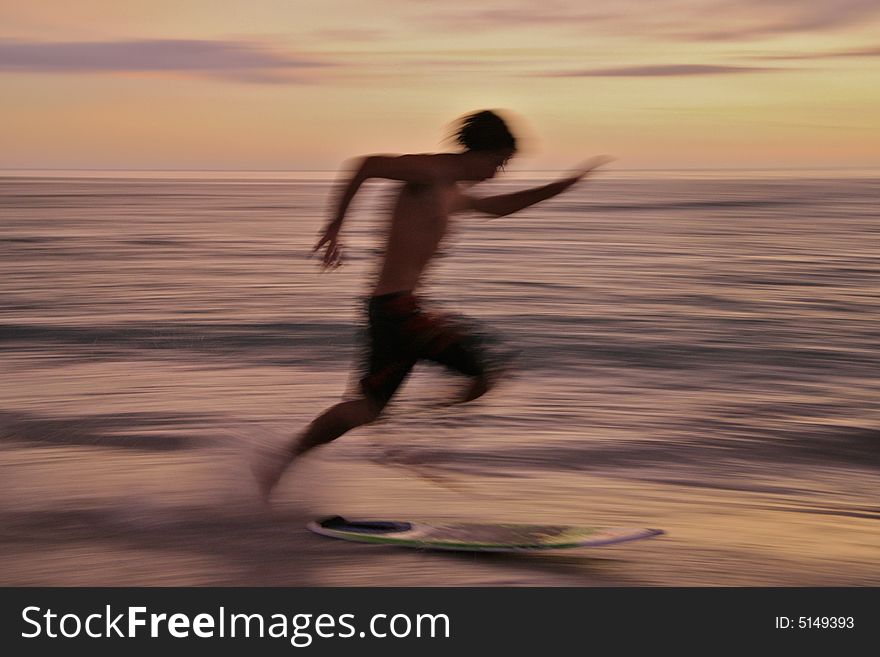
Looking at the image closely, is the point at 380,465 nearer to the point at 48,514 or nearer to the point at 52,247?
the point at 48,514

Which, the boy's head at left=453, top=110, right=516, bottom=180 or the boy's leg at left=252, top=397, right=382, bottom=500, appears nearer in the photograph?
the boy's head at left=453, top=110, right=516, bottom=180

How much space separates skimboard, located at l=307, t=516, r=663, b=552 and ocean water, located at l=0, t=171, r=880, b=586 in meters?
0.07

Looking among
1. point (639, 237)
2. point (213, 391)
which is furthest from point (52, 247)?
point (213, 391)

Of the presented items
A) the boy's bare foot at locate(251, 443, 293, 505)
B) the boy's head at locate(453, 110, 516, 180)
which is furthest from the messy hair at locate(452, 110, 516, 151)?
the boy's bare foot at locate(251, 443, 293, 505)

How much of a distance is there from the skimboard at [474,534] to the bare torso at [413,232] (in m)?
0.97

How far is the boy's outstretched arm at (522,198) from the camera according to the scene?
502 cm

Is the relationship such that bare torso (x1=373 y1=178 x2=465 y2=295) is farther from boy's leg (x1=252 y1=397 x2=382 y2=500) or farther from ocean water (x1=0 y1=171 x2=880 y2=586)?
boy's leg (x1=252 y1=397 x2=382 y2=500)

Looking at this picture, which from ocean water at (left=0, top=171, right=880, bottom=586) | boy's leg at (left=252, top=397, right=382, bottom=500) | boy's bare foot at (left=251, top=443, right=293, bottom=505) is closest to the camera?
ocean water at (left=0, top=171, right=880, bottom=586)

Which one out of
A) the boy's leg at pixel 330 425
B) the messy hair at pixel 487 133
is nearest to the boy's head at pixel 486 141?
the messy hair at pixel 487 133

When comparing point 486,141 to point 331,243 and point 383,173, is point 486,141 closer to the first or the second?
point 383,173

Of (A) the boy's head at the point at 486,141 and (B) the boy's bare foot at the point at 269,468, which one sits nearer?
(A) the boy's head at the point at 486,141

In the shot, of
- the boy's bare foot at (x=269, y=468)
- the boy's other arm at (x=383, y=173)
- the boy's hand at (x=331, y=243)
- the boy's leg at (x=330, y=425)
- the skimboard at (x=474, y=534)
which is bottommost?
the skimboard at (x=474, y=534)

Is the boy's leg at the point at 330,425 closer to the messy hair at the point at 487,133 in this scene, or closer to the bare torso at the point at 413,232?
the bare torso at the point at 413,232

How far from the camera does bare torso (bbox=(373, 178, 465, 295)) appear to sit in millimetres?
4715
